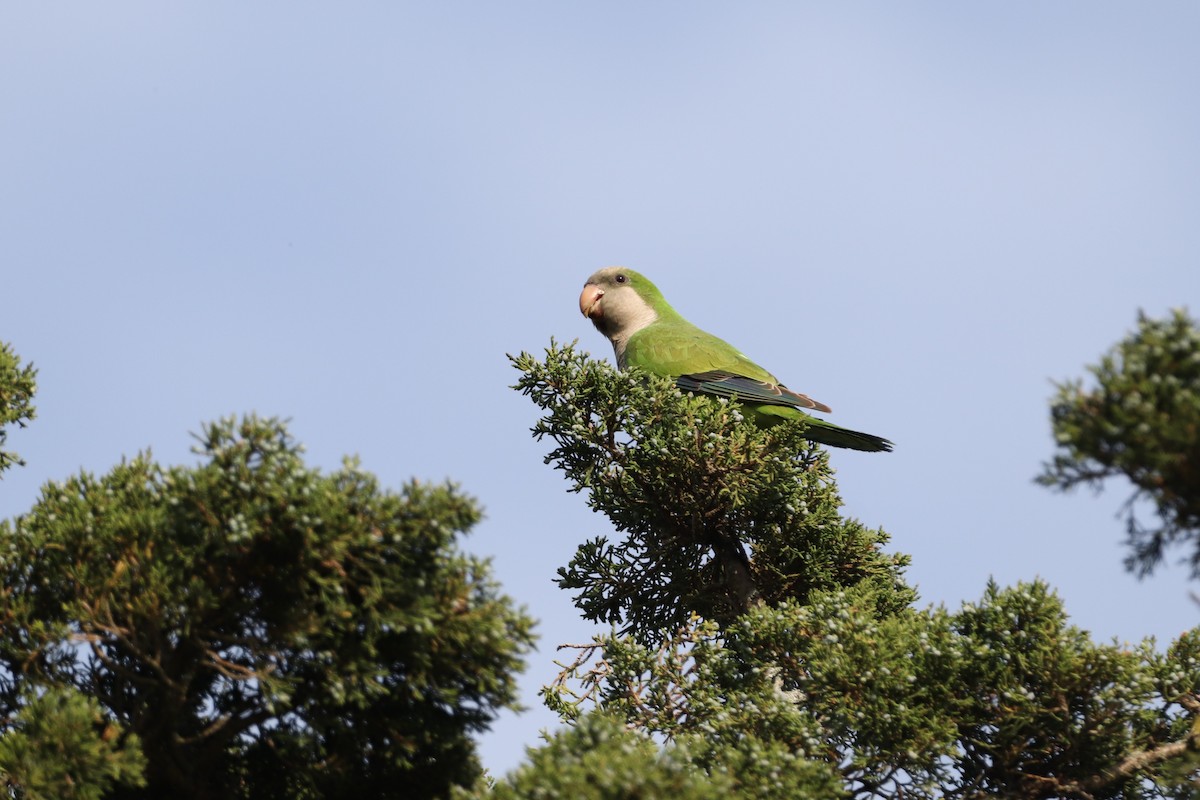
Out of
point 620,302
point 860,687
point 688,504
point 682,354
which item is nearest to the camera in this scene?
point 860,687

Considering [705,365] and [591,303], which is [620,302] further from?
[705,365]

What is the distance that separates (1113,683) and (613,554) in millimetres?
2791

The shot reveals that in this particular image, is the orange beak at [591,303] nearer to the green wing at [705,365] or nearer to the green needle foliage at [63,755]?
the green wing at [705,365]

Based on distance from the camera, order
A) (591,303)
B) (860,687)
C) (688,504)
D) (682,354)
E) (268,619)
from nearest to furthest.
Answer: (268,619) < (860,687) < (688,504) < (682,354) < (591,303)

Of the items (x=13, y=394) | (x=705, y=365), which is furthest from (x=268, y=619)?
(x=705, y=365)

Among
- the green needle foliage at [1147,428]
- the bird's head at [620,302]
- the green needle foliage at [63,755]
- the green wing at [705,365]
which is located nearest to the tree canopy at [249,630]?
the green needle foliage at [63,755]

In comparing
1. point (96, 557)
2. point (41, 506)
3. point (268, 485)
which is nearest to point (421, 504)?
point (268, 485)

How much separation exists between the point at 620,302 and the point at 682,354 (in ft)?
5.84

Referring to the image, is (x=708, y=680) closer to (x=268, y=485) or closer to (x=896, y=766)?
(x=896, y=766)

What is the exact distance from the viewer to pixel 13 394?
5391mm

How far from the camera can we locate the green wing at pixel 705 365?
8.59m

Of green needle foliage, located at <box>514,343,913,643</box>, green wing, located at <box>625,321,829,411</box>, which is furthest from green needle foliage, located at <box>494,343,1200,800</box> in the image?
green wing, located at <box>625,321,829,411</box>

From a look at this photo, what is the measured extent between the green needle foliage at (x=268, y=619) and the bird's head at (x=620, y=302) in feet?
22.1

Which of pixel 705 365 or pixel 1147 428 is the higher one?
pixel 705 365
